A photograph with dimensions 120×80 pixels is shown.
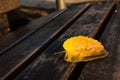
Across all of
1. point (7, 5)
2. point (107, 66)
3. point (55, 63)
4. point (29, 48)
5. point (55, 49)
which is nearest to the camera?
point (107, 66)

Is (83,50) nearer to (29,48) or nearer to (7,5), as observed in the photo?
(29,48)

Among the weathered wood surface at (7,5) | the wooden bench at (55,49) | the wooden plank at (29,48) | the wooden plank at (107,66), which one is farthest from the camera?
the weathered wood surface at (7,5)

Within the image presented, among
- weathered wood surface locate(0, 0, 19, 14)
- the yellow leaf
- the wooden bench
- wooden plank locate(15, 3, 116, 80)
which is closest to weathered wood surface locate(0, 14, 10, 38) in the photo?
weathered wood surface locate(0, 0, 19, 14)

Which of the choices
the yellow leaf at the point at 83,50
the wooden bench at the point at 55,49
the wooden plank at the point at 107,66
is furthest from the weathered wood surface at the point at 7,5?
the yellow leaf at the point at 83,50

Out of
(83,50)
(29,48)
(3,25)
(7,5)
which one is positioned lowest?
(3,25)

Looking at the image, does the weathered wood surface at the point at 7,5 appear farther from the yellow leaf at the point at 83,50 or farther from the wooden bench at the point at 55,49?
the yellow leaf at the point at 83,50

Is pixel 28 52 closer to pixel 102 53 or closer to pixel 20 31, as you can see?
pixel 102 53

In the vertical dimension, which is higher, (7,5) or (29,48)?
(29,48)

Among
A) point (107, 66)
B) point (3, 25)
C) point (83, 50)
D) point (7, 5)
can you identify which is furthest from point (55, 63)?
point (7, 5)
